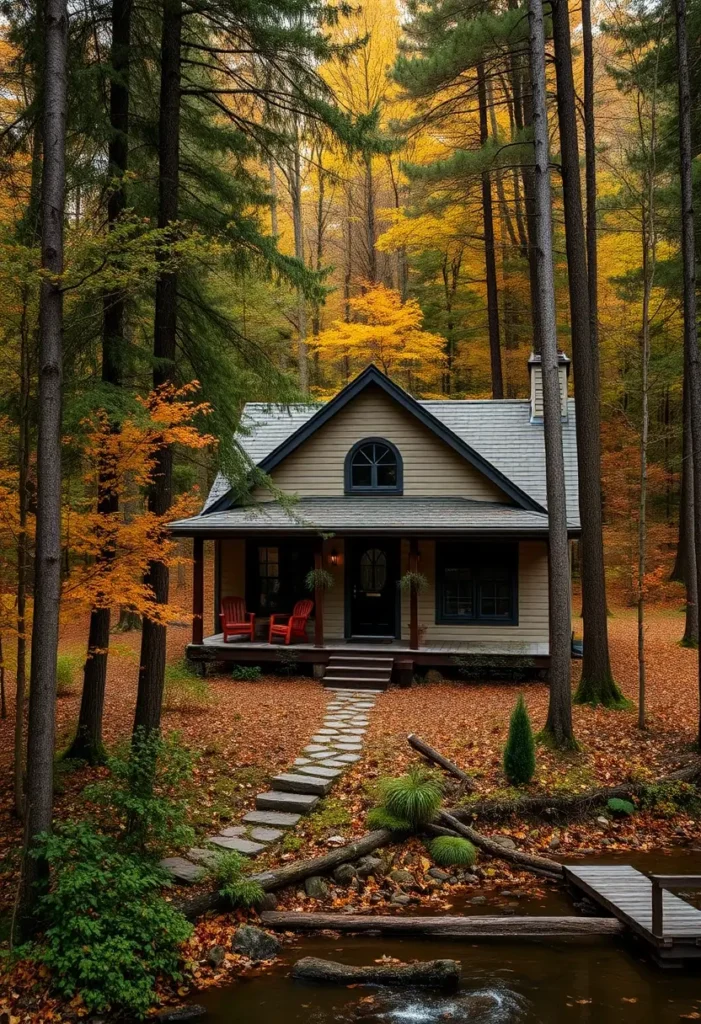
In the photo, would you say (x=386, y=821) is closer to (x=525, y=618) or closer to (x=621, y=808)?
(x=621, y=808)

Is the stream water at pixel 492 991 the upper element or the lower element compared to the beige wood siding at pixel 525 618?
lower

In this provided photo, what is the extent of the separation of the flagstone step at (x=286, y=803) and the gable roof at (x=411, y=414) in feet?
28.1

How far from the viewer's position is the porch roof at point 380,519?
14.3 meters

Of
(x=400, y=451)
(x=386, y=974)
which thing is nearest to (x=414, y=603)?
(x=400, y=451)

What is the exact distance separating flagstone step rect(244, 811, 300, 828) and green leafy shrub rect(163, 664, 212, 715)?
3473mm

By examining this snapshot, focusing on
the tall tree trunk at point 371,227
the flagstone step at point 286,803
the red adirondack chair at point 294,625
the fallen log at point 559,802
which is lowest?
the fallen log at point 559,802

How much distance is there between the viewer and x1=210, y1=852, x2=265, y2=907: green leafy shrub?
6.61m

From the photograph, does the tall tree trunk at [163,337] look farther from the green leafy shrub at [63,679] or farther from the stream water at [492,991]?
the green leafy shrub at [63,679]

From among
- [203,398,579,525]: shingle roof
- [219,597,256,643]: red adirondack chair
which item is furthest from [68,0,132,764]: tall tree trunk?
[203,398,579,525]: shingle roof

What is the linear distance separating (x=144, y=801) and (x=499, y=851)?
3.78 metres

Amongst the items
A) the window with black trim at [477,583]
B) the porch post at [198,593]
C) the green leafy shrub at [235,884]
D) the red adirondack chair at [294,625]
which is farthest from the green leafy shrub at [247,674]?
the green leafy shrub at [235,884]

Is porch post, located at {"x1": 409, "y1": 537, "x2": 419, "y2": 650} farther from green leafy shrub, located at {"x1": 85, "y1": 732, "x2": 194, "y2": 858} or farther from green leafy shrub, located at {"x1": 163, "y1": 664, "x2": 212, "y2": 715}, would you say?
green leafy shrub, located at {"x1": 85, "y1": 732, "x2": 194, "y2": 858}

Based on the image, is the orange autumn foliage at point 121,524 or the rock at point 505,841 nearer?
the orange autumn foliage at point 121,524

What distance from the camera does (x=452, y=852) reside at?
7.78 metres
